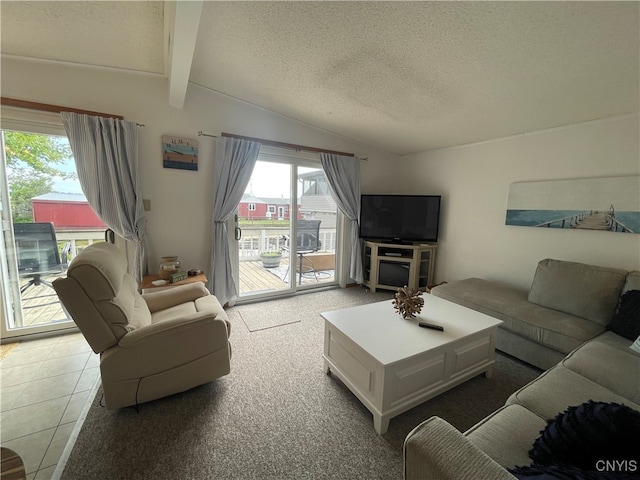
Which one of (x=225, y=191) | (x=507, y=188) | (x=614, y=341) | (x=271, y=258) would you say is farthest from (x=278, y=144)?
(x=614, y=341)

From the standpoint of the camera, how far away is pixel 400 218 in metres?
3.73

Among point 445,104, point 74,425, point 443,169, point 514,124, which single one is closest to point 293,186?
point 445,104

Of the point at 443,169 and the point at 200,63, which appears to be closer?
the point at 200,63

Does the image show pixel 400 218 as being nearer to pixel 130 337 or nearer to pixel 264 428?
pixel 264 428

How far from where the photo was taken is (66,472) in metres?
1.19

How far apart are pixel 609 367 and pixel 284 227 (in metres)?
3.12

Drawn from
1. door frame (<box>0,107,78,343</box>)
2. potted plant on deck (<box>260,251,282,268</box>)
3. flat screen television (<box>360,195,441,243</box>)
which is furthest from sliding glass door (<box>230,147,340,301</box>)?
door frame (<box>0,107,78,343</box>)

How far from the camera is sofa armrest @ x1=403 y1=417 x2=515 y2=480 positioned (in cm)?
68

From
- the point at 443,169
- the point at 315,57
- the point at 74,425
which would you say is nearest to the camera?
the point at 74,425

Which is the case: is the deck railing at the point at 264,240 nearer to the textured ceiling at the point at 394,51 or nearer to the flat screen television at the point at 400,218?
the flat screen television at the point at 400,218

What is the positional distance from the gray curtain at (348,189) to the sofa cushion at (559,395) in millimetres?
2655

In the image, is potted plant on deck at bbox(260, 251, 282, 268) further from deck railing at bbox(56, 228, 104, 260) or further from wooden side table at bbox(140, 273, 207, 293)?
deck railing at bbox(56, 228, 104, 260)

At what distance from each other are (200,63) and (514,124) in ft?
10.3

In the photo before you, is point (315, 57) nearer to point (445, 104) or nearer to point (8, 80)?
point (445, 104)
